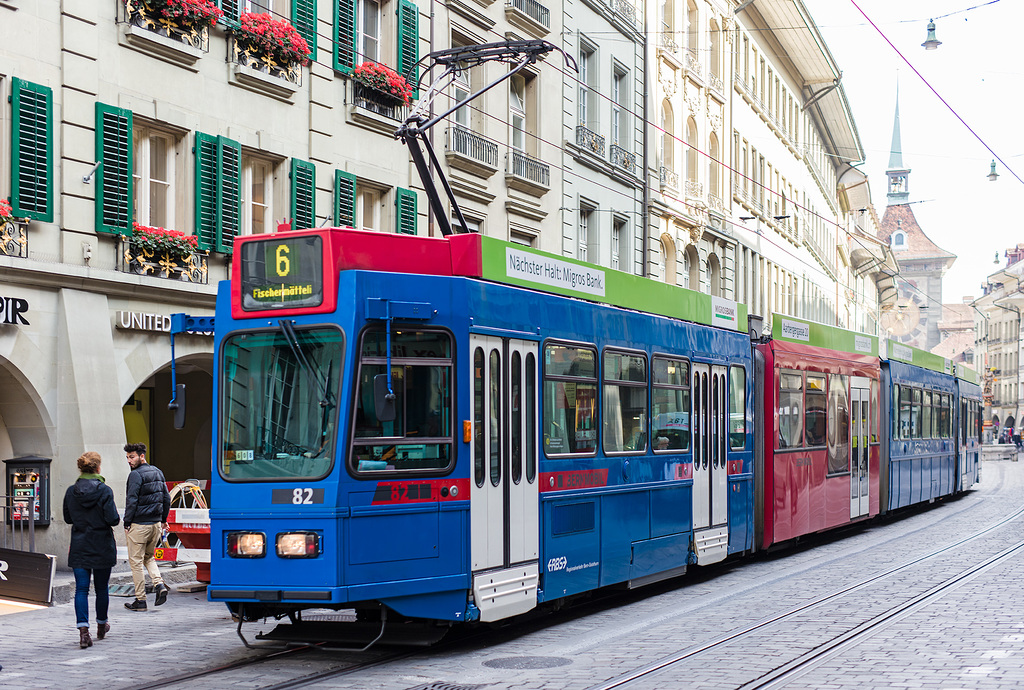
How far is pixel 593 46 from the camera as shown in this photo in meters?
29.4

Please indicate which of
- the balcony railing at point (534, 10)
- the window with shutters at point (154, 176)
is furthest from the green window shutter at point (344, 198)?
the balcony railing at point (534, 10)

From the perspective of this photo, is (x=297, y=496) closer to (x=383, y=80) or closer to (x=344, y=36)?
(x=344, y=36)

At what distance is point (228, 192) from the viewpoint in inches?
710

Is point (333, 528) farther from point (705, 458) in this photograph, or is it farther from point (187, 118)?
point (187, 118)

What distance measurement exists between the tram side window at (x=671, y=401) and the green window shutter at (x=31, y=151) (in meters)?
7.16

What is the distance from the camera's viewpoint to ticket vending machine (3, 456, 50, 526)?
1448 centimetres

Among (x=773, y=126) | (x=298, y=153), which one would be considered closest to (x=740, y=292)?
(x=773, y=126)

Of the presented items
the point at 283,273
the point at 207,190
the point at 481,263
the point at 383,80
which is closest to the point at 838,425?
the point at 383,80

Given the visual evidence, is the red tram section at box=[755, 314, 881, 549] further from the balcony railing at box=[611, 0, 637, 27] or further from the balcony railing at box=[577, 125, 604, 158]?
the balcony railing at box=[611, 0, 637, 27]

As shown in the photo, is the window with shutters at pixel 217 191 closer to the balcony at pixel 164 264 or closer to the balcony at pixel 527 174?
the balcony at pixel 164 264

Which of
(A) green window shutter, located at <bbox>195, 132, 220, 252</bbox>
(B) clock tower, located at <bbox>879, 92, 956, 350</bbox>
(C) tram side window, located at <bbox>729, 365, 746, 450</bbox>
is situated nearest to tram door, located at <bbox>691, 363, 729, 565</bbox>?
(C) tram side window, located at <bbox>729, 365, 746, 450</bbox>

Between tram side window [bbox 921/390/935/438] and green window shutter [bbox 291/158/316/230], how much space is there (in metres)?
13.3

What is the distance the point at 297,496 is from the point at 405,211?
13.2 m

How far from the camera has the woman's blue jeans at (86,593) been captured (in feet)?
34.7
